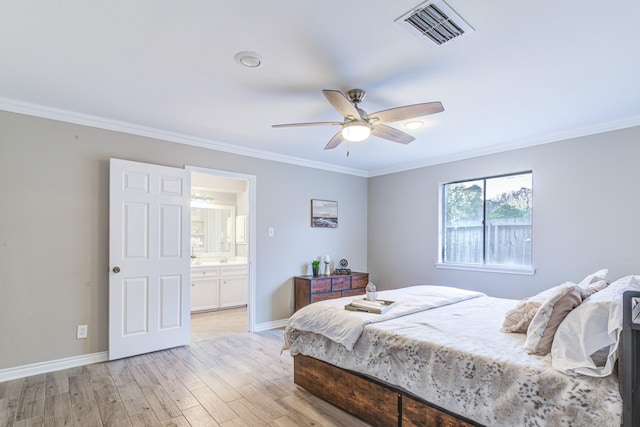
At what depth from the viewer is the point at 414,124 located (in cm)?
349

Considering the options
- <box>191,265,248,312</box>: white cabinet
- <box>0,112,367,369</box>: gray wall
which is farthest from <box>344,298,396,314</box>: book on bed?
<box>191,265,248,312</box>: white cabinet

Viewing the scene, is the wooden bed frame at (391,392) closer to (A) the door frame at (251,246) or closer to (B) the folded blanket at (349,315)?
(B) the folded blanket at (349,315)

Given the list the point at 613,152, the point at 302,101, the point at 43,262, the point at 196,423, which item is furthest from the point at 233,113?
the point at 613,152

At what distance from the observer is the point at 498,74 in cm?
253

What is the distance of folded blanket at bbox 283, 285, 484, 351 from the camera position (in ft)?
7.88

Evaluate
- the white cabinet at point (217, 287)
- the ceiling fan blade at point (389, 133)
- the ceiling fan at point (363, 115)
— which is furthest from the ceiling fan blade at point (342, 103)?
the white cabinet at point (217, 287)

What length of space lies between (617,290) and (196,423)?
8.80 ft

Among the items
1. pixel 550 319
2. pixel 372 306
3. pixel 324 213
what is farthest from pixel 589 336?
pixel 324 213

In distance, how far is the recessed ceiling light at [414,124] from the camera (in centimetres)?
345

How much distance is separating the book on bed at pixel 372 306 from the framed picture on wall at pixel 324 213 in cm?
272

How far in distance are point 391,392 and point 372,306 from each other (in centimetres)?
64

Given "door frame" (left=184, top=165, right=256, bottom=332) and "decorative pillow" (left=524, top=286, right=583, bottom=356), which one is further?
"door frame" (left=184, top=165, right=256, bottom=332)

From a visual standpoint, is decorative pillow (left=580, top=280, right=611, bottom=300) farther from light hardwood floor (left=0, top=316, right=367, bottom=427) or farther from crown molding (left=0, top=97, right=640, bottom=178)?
crown molding (left=0, top=97, right=640, bottom=178)

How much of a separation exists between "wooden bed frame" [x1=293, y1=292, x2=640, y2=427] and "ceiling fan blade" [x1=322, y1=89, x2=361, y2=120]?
1832 mm
